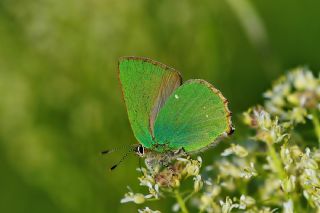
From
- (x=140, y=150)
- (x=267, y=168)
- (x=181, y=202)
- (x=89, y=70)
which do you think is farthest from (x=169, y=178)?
(x=89, y=70)

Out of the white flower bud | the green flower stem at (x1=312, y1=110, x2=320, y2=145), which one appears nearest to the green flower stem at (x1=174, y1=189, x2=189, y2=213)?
the white flower bud

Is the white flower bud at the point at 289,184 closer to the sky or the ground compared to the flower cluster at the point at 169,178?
closer to the ground

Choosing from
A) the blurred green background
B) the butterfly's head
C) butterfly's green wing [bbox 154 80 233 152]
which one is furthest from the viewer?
the blurred green background

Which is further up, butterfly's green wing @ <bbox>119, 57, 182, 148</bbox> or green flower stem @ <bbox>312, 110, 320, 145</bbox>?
butterfly's green wing @ <bbox>119, 57, 182, 148</bbox>

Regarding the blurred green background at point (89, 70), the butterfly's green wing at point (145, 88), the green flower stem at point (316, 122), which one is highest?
the blurred green background at point (89, 70)

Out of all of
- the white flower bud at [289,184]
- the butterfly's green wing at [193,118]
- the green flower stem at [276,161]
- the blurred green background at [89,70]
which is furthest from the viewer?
the blurred green background at [89,70]

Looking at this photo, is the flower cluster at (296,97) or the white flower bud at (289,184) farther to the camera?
the flower cluster at (296,97)

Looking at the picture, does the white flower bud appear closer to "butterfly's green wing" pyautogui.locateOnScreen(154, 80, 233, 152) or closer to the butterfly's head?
"butterfly's green wing" pyautogui.locateOnScreen(154, 80, 233, 152)

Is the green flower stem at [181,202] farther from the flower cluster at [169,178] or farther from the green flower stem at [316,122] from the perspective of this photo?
the green flower stem at [316,122]

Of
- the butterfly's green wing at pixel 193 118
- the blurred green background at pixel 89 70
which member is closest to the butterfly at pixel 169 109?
the butterfly's green wing at pixel 193 118
